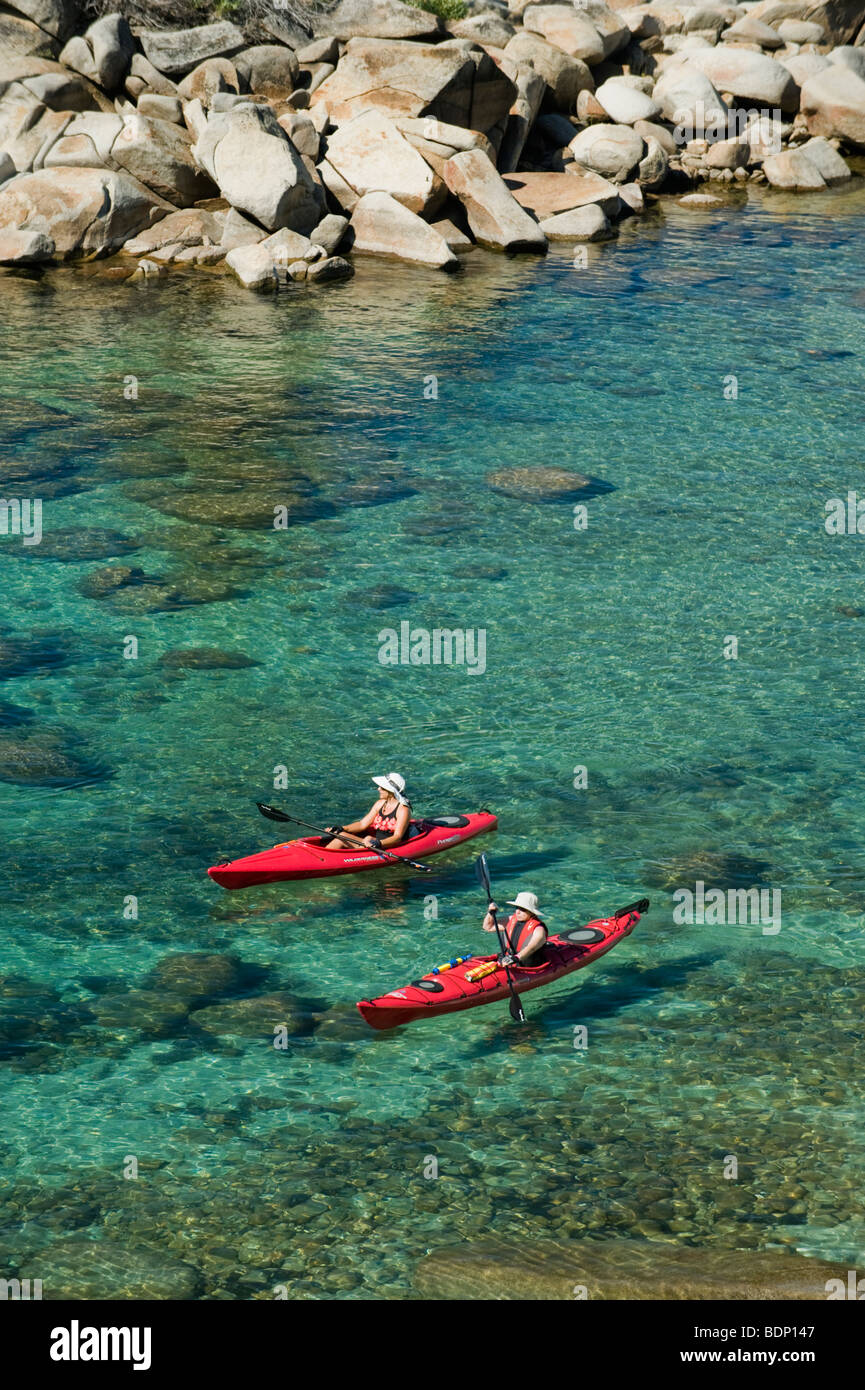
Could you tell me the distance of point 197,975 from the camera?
497 inches

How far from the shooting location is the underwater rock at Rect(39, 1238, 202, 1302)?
9.40 m

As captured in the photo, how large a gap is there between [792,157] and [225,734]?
31.6 meters

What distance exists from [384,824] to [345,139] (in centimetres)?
2442

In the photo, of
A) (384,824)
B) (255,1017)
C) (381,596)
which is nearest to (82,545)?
(381,596)

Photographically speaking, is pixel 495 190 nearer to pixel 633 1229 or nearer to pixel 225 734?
pixel 225 734

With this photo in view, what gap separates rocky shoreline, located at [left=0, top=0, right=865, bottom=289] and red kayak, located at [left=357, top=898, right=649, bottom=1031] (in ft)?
73.0

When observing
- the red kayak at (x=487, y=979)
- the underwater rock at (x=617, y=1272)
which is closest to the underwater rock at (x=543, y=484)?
the red kayak at (x=487, y=979)

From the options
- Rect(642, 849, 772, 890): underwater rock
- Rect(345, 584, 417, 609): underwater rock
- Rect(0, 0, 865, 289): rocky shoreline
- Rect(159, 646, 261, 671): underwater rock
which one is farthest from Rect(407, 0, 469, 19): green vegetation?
Rect(642, 849, 772, 890): underwater rock

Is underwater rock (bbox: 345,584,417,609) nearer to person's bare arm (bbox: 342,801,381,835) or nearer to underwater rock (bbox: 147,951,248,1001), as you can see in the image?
person's bare arm (bbox: 342,801,381,835)

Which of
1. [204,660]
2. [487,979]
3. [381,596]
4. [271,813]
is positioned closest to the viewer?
[487,979]

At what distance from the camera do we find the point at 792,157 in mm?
40719

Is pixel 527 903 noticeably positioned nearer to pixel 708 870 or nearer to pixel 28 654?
pixel 708 870

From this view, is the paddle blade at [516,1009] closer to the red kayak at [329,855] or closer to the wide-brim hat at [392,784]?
the red kayak at [329,855]

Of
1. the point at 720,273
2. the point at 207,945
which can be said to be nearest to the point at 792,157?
the point at 720,273
